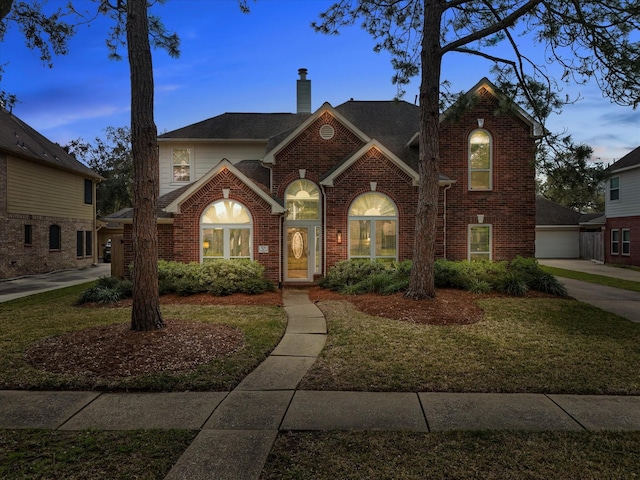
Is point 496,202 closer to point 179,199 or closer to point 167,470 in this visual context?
point 179,199

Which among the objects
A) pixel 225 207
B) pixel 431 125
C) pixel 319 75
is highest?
pixel 319 75

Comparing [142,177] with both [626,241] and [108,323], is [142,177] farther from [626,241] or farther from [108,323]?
[626,241]

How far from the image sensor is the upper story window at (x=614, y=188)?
22.7 m

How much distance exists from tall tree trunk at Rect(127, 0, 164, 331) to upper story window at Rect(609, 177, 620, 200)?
25.8 m

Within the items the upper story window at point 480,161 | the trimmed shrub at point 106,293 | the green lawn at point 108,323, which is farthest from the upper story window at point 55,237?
the upper story window at point 480,161

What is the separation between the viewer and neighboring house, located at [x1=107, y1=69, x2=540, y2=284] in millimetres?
12680

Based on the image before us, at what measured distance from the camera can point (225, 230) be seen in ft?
41.9

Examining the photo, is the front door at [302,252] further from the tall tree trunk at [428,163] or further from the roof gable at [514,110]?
the roof gable at [514,110]

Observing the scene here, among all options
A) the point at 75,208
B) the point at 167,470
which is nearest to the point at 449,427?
the point at 167,470

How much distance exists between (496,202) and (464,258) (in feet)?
7.90

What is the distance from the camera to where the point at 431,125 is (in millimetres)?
9727

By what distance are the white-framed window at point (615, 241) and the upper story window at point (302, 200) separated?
65.2ft

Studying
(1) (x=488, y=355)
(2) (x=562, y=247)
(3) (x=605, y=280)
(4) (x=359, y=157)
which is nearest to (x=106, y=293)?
(4) (x=359, y=157)

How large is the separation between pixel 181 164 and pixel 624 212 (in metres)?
24.3
